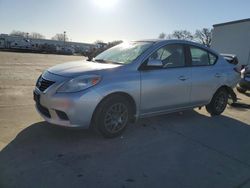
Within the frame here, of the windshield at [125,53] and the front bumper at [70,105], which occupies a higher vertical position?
the windshield at [125,53]

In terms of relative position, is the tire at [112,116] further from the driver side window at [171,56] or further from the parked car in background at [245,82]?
the parked car in background at [245,82]

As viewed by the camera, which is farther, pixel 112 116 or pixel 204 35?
pixel 204 35

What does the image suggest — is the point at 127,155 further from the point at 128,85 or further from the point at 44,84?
the point at 44,84

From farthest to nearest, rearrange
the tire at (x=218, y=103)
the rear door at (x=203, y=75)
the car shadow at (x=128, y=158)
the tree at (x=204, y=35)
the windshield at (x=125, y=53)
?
the tree at (x=204, y=35) < the tire at (x=218, y=103) < the rear door at (x=203, y=75) < the windshield at (x=125, y=53) < the car shadow at (x=128, y=158)

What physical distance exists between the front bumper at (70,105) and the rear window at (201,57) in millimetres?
2554

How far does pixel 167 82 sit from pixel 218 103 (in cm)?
213

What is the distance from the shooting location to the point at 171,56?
5133mm

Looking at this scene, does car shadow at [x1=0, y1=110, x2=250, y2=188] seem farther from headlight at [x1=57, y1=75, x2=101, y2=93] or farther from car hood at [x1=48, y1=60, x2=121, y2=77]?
car hood at [x1=48, y1=60, x2=121, y2=77]

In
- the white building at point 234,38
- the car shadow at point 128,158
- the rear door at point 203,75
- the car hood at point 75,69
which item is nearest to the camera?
the car shadow at point 128,158

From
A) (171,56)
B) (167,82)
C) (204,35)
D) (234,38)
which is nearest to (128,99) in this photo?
(167,82)

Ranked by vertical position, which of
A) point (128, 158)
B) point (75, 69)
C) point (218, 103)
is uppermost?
point (75, 69)

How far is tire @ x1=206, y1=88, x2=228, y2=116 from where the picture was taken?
245 inches

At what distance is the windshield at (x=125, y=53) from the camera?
469cm

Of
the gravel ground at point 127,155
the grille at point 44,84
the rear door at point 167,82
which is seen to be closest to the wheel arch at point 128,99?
the rear door at point 167,82
